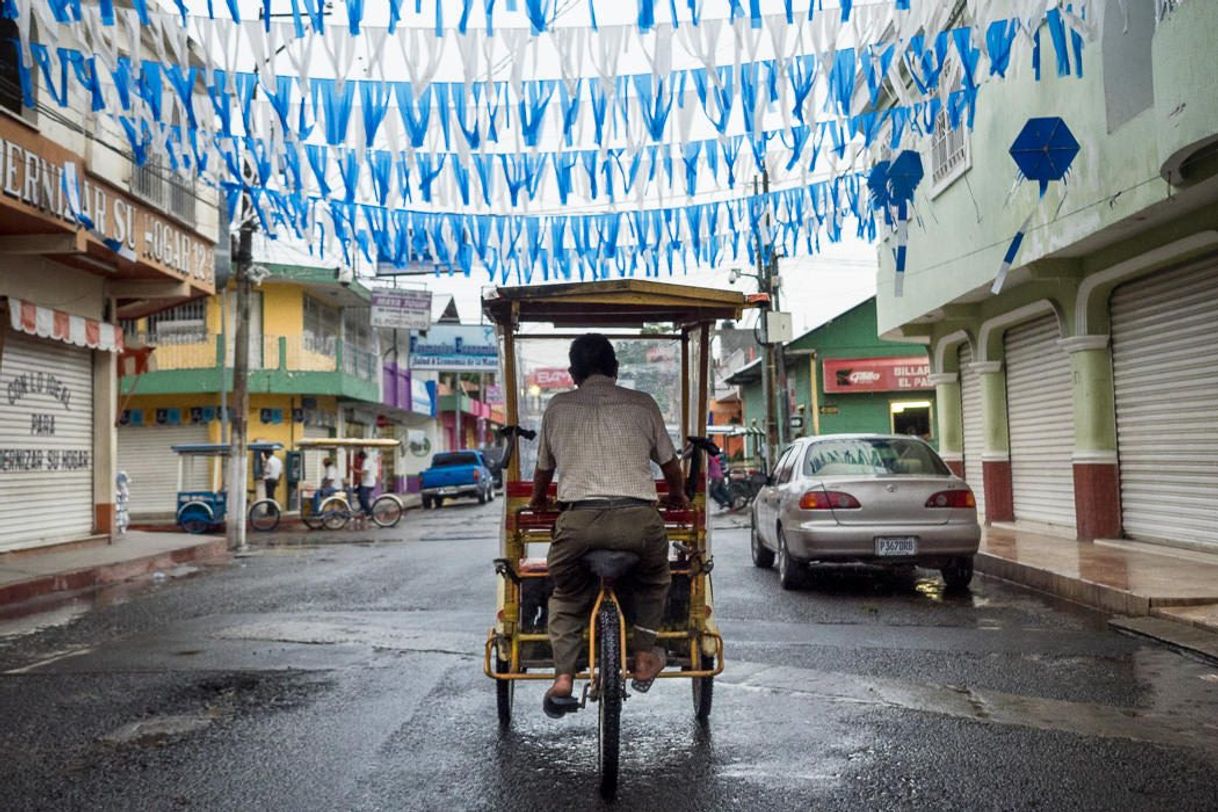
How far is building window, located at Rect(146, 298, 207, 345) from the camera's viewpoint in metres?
27.5

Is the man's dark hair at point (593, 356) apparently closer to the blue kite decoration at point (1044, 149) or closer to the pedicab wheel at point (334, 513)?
the blue kite decoration at point (1044, 149)

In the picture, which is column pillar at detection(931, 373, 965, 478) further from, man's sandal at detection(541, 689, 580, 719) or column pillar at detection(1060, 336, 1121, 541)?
man's sandal at detection(541, 689, 580, 719)

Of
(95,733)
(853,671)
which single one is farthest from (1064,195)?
(95,733)

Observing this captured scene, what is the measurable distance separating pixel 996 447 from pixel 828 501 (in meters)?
8.06

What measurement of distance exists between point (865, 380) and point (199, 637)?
87.2ft

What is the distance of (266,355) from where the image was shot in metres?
28.4

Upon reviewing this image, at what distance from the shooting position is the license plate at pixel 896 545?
9398mm

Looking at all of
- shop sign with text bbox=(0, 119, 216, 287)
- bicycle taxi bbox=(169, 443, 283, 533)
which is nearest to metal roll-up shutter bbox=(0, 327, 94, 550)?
shop sign with text bbox=(0, 119, 216, 287)

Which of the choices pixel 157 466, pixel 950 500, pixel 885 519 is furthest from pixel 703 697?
pixel 157 466

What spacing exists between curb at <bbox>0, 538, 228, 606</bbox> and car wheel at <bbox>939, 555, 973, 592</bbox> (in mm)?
9930

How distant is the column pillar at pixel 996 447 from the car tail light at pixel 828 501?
26.0 ft

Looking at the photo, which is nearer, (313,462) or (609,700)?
(609,700)

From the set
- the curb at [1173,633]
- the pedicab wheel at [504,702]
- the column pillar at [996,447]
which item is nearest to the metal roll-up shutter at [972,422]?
the column pillar at [996,447]

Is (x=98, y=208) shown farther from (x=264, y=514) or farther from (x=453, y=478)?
(x=453, y=478)
